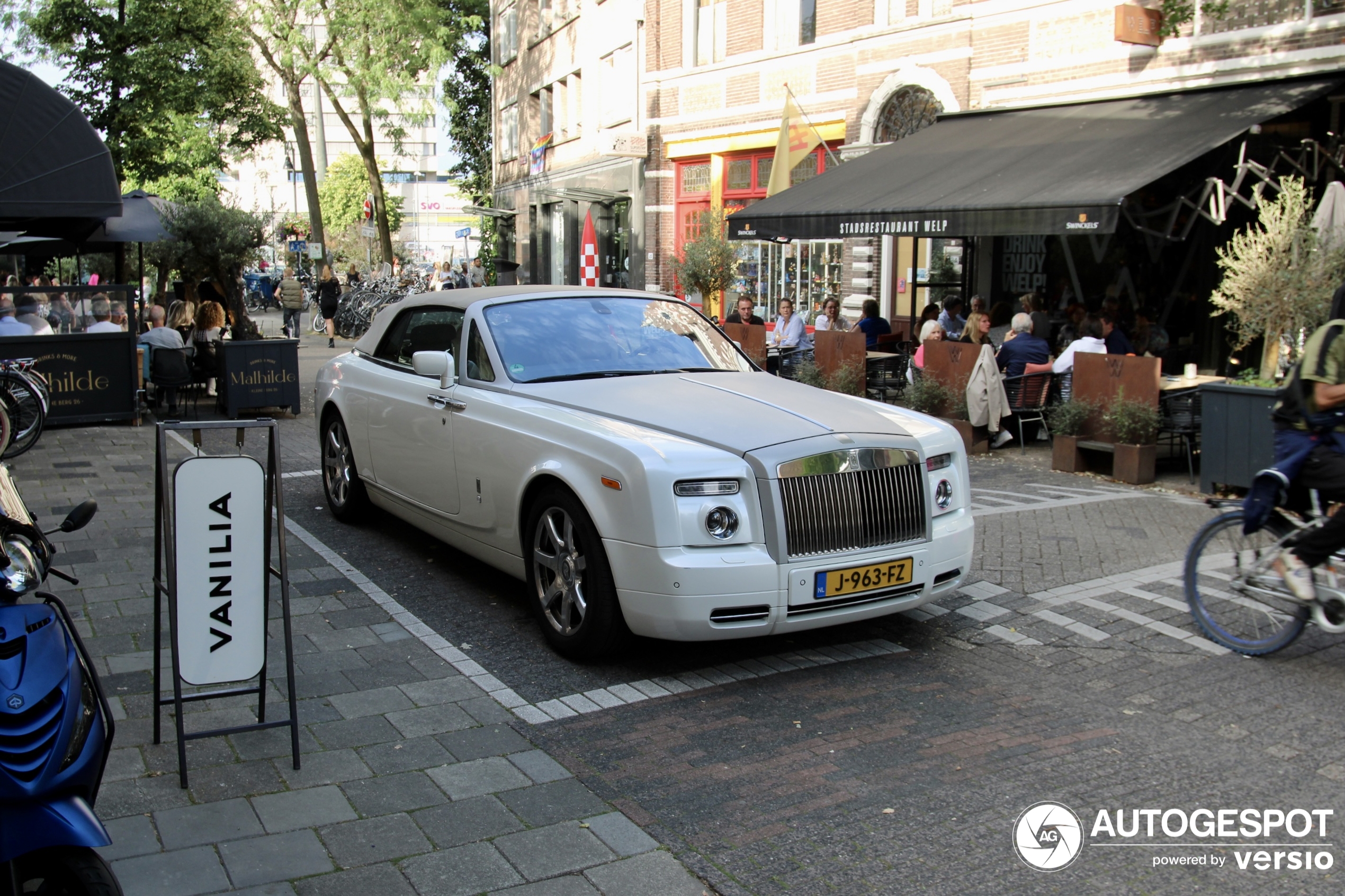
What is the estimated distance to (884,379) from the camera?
13.4 meters

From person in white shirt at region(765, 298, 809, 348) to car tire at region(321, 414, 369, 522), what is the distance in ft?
27.8

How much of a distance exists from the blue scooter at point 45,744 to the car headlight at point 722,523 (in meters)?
2.53

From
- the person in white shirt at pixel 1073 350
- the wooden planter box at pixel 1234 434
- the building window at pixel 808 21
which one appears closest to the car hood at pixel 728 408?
the wooden planter box at pixel 1234 434

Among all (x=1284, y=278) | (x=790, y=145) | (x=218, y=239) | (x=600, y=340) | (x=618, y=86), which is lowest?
(x=600, y=340)

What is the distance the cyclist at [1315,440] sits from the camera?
509 cm

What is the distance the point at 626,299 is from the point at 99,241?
14583mm

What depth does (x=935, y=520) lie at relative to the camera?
18.5 feet

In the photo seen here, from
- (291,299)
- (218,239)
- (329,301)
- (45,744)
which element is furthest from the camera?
(329,301)

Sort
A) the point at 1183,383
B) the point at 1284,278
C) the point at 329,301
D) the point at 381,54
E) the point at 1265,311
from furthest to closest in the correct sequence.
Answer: the point at 381,54 < the point at 329,301 < the point at 1183,383 < the point at 1265,311 < the point at 1284,278

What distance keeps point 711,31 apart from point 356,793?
22.9 metres

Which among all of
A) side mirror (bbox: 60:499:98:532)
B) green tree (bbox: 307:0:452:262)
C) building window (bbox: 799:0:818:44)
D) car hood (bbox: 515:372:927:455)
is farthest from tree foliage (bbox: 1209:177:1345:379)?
green tree (bbox: 307:0:452:262)

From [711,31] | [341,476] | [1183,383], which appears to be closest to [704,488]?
[341,476]

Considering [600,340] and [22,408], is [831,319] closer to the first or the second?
[22,408]

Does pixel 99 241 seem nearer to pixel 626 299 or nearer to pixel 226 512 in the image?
pixel 626 299
